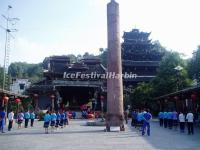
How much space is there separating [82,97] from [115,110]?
33684 mm

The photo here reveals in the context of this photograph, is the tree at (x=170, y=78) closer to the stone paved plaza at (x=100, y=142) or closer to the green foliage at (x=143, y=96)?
the green foliage at (x=143, y=96)

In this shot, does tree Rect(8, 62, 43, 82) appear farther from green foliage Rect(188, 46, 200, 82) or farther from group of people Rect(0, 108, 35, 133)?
group of people Rect(0, 108, 35, 133)

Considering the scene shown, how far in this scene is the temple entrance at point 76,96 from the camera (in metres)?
51.6

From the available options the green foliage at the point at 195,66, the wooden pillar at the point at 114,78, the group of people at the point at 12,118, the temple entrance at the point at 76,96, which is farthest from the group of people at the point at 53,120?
the temple entrance at the point at 76,96

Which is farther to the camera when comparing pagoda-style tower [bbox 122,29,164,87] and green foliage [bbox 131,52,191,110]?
pagoda-style tower [bbox 122,29,164,87]

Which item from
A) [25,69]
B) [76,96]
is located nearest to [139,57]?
[76,96]

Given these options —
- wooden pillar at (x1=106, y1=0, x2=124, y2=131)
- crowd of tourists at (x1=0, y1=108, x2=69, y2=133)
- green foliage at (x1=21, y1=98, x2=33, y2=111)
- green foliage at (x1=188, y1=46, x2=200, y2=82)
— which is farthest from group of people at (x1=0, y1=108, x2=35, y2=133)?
green foliage at (x1=188, y1=46, x2=200, y2=82)

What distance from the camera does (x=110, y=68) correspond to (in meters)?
21.0

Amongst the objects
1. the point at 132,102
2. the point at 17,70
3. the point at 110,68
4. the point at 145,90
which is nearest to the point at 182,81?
the point at 145,90

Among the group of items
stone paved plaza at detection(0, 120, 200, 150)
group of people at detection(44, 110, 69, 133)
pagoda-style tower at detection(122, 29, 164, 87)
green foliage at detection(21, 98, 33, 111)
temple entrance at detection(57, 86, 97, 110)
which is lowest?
stone paved plaza at detection(0, 120, 200, 150)

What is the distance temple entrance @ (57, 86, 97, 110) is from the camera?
169 feet

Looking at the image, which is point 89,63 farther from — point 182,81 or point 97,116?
point 182,81

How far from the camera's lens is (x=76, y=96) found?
53.2m

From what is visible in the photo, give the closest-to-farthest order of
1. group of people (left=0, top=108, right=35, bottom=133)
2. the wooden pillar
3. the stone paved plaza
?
the stone paved plaza
group of people (left=0, top=108, right=35, bottom=133)
the wooden pillar
